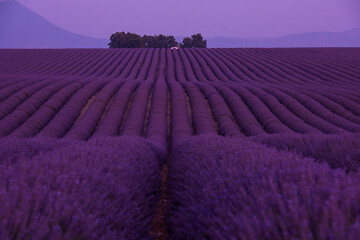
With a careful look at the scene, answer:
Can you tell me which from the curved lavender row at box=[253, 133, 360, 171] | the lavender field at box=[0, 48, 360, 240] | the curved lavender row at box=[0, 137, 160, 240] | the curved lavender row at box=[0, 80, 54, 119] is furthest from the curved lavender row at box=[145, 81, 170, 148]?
the curved lavender row at box=[0, 80, 54, 119]

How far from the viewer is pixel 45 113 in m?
13.2

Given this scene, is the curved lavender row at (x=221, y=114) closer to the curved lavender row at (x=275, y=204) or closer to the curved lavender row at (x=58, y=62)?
the curved lavender row at (x=275, y=204)

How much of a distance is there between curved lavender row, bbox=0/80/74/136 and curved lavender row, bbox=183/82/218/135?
6.83 meters

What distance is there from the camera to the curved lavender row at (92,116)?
11375 millimetres

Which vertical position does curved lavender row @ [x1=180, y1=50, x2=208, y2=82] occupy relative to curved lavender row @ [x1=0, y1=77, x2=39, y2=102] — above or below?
below

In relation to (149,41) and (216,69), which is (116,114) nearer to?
(216,69)

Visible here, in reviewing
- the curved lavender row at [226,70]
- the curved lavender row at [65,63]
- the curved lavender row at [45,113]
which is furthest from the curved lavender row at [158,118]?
the curved lavender row at [65,63]

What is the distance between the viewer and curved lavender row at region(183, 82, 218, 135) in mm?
11881

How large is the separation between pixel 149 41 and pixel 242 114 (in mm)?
51876

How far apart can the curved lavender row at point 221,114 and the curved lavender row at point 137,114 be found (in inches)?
120

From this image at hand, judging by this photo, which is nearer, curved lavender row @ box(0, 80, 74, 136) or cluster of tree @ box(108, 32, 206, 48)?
curved lavender row @ box(0, 80, 74, 136)

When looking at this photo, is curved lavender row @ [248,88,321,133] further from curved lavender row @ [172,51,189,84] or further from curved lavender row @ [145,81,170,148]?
curved lavender row @ [172,51,189,84]

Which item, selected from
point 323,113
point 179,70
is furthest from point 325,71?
point 323,113

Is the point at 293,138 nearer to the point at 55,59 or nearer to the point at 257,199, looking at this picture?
the point at 257,199
